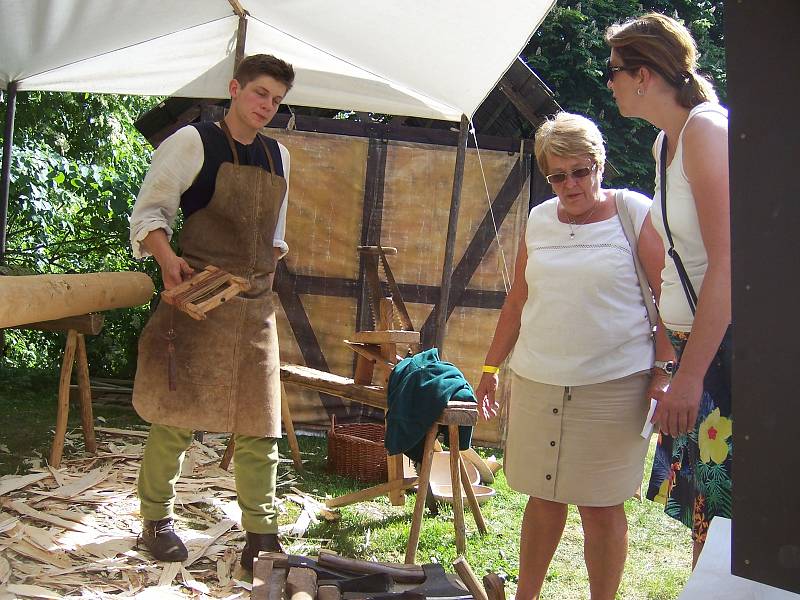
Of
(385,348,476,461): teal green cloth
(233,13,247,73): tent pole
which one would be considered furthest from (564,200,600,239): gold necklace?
(233,13,247,73): tent pole

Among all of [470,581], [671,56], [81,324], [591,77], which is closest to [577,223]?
[671,56]

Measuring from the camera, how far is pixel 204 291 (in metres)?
3.35

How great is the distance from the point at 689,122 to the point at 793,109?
130 cm

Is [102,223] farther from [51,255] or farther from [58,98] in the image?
[58,98]

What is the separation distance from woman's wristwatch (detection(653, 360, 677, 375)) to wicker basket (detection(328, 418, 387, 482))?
2.91m

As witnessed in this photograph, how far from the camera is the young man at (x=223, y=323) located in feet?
11.4

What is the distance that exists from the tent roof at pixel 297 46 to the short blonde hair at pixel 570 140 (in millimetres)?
1056

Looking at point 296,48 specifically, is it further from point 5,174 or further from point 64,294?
point 5,174

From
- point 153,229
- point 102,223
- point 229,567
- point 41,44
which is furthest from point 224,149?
point 102,223

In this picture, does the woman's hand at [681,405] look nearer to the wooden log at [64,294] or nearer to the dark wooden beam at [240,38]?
the wooden log at [64,294]

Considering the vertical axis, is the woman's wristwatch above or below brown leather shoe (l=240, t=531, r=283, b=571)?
above

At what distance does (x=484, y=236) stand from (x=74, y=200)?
3793 millimetres

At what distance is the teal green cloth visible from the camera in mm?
4152

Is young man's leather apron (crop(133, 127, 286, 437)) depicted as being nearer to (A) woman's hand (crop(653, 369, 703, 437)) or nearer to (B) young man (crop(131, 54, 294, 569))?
(B) young man (crop(131, 54, 294, 569))
